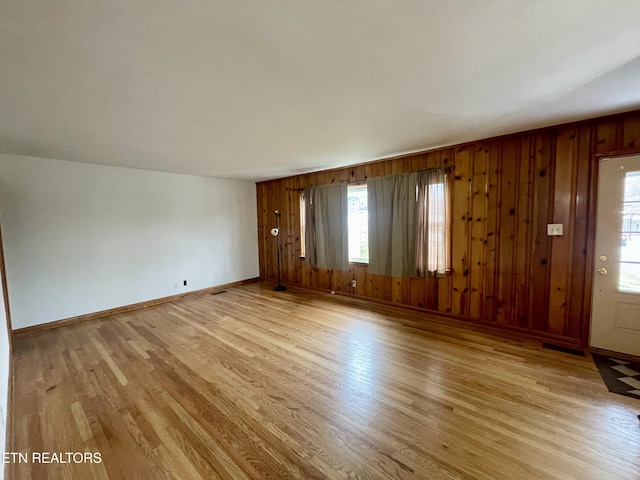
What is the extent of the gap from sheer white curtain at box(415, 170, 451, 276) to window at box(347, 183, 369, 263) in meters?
0.99

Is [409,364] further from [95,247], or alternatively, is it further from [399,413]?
[95,247]

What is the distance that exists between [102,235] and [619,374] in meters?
6.57

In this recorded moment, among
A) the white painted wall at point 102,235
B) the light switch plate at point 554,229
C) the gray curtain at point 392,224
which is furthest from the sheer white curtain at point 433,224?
the white painted wall at point 102,235

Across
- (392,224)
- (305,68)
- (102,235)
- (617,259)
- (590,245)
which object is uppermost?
(305,68)

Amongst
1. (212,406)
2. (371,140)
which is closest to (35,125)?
(212,406)

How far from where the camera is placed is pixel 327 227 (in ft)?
16.1

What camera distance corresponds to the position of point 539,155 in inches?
117

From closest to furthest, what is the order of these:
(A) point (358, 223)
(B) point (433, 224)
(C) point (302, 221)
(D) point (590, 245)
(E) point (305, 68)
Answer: (E) point (305, 68)
(D) point (590, 245)
(B) point (433, 224)
(A) point (358, 223)
(C) point (302, 221)

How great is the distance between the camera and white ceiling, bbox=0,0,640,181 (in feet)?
3.97

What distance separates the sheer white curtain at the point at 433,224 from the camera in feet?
11.9

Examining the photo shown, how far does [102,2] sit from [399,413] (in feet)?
9.48

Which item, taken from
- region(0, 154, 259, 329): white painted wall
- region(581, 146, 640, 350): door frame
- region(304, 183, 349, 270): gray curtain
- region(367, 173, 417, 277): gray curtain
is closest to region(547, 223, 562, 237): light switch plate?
region(581, 146, 640, 350): door frame

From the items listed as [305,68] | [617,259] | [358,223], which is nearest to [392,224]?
[358,223]

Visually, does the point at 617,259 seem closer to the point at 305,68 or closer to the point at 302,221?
the point at 305,68
